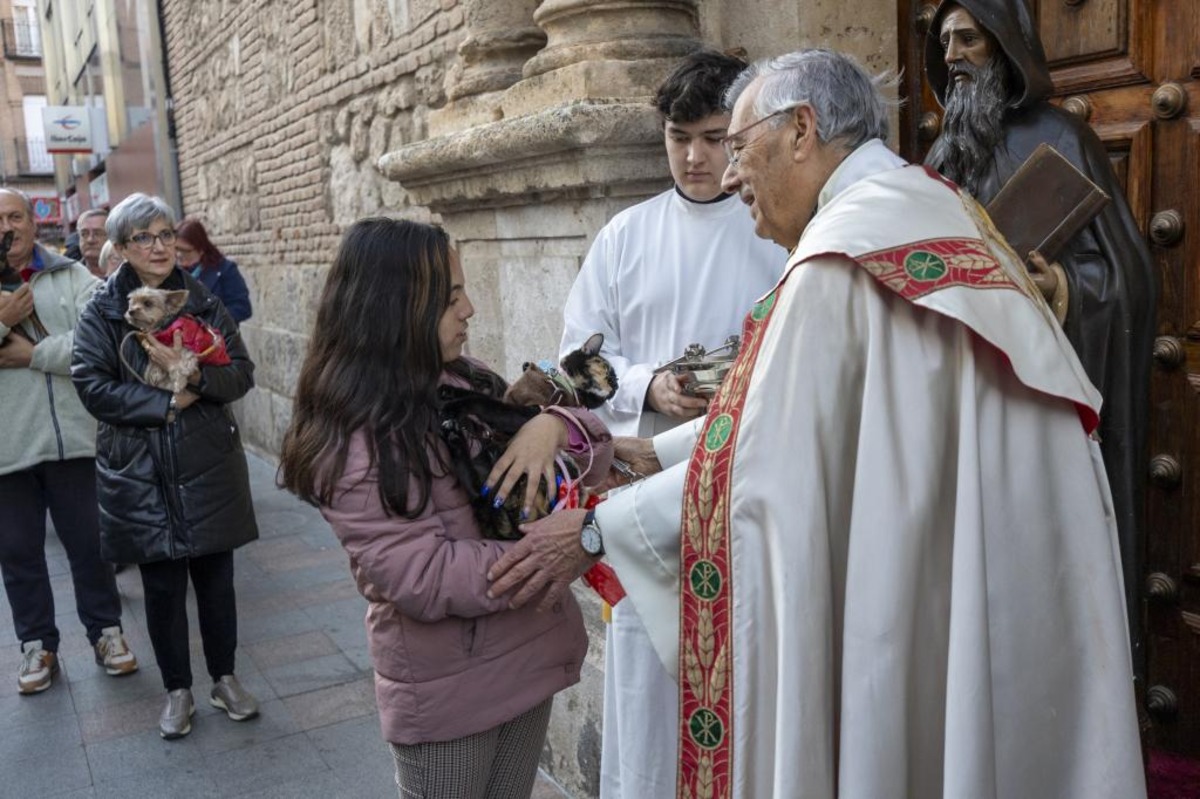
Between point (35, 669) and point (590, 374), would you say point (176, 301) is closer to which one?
point (35, 669)

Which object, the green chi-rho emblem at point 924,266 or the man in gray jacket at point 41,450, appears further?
the man in gray jacket at point 41,450

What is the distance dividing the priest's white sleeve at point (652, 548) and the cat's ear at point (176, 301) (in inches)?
96.6

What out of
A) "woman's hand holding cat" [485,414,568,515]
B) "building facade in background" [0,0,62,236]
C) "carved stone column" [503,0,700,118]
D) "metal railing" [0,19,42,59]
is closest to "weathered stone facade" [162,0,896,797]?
"carved stone column" [503,0,700,118]

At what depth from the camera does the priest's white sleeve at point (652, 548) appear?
1932mm

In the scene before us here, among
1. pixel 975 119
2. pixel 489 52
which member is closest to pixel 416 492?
pixel 975 119

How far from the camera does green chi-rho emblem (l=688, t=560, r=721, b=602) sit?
1.80 metres

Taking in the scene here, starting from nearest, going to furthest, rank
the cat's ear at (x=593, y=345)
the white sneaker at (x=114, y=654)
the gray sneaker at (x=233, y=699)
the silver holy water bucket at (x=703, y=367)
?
the silver holy water bucket at (x=703, y=367)
the cat's ear at (x=593, y=345)
the gray sneaker at (x=233, y=699)
the white sneaker at (x=114, y=654)

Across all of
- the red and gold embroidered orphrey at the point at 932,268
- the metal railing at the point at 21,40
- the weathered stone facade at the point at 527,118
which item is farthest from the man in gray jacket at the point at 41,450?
the metal railing at the point at 21,40

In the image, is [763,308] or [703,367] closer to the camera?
[763,308]

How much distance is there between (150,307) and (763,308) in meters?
2.70

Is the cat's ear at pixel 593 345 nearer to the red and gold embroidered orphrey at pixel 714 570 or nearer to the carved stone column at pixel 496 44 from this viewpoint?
the red and gold embroidered orphrey at pixel 714 570

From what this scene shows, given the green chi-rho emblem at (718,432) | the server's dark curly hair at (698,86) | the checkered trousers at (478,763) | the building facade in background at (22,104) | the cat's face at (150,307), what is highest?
the building facade in background at (22,104)

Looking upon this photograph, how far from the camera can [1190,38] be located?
2.55 metres

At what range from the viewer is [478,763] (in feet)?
7.37
